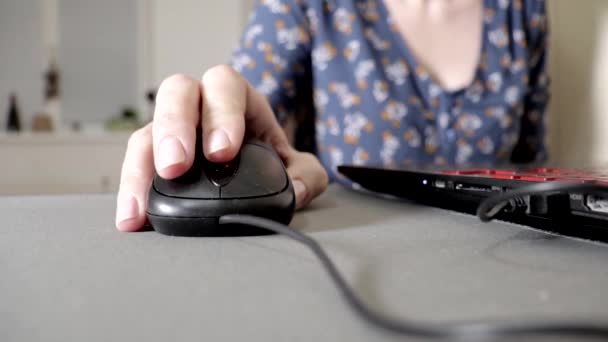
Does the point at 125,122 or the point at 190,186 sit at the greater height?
the point at 190,186

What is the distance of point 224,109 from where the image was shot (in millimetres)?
402

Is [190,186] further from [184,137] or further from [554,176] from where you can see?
[554,176]

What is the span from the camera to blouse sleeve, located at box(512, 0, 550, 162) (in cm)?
104

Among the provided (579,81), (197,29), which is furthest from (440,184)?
(197,29)

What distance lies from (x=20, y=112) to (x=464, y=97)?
2838mm

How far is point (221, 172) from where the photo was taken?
34cm

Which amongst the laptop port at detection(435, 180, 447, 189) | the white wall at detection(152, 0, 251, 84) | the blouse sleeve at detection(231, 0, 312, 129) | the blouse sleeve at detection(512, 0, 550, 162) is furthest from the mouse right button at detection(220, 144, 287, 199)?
the white wall at detection(152, 0, 251, 84)

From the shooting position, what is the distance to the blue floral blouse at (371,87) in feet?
2.93

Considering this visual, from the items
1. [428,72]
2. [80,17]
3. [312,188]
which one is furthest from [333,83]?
[80,17]

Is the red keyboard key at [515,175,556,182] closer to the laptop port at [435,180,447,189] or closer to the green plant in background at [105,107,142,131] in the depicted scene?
the laptop port at [435,180,447,189]

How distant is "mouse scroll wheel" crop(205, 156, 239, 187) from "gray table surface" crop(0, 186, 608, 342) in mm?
40

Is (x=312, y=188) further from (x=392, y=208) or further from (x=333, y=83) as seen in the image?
(x=333, y=83)

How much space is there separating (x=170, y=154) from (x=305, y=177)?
18cm

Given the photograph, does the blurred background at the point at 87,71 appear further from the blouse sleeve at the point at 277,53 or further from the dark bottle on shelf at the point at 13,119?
the blouse sleeve at the point at 277,53
